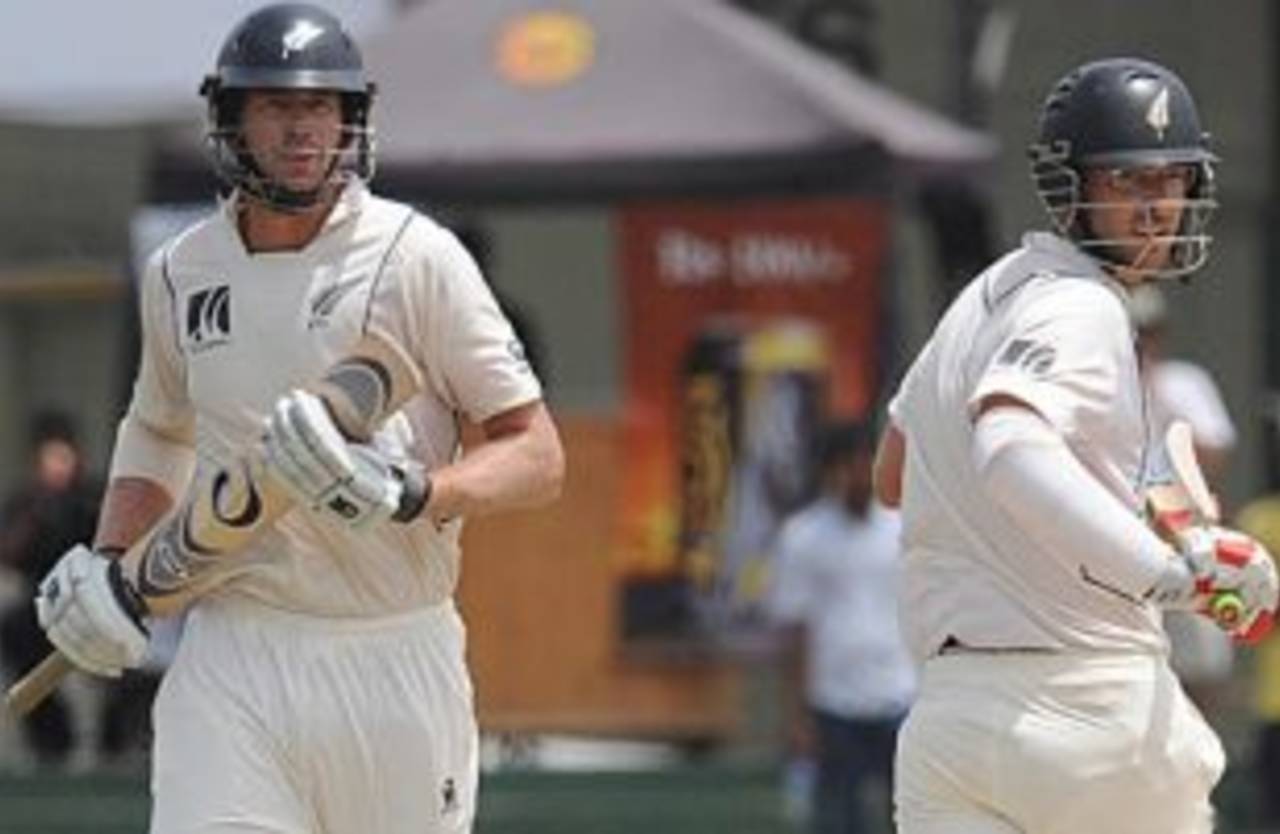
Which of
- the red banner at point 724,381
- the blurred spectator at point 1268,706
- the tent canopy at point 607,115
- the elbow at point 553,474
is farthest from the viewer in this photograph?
the red banner at point 724,381

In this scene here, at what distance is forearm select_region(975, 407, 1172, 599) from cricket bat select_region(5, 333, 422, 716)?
3.14ft

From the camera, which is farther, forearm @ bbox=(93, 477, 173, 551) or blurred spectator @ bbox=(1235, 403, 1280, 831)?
blurred spectator @ bbox=(1235, 403, 1280, 831)

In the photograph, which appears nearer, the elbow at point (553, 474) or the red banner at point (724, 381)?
the elbow at point (553, 474)

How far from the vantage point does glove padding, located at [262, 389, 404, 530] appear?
7.08m

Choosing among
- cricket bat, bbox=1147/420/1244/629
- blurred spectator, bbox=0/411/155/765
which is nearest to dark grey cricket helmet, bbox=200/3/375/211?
cricket bat, bbox=1147/420/1244/629

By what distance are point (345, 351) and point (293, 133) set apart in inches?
14.2

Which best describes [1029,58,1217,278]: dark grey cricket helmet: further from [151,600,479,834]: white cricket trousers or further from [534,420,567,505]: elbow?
[151,600,479,834]: white cricket trousers

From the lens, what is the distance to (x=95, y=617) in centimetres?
749

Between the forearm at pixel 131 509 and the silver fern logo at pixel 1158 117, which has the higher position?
the silver fern logo at pixel 1158 117

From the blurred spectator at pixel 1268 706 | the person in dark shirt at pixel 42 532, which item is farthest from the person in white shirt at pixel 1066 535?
the person in dark shirt at pixel 42 532

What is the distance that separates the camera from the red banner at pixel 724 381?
1681 cm

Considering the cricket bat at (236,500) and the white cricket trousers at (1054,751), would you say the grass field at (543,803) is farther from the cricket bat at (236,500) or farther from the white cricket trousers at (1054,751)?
the white cricket trousers at (1054,751)

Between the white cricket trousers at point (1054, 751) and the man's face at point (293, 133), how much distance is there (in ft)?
4.20

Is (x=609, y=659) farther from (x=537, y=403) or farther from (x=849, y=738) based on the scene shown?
(x=537, y=403)
